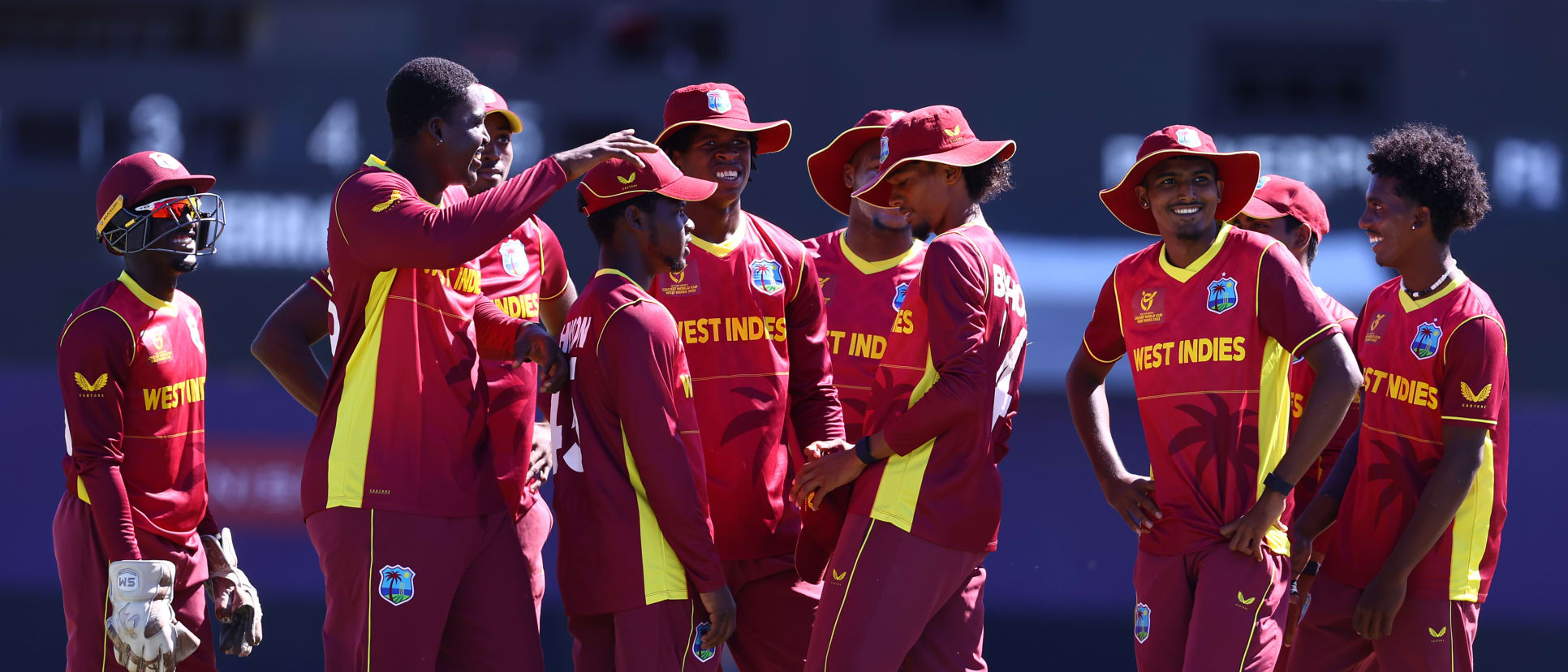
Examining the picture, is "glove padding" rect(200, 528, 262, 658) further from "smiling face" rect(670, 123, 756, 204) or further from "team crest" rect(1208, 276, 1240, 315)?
"team crest" rect(1208, 276, 1240, 315)

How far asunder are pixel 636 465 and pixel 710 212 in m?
0.91

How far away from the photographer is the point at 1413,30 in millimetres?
8852

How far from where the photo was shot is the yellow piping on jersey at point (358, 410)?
308cm

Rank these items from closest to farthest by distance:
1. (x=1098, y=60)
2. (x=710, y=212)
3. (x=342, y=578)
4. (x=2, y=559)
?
(x=342, y=578)
(x=710, y=212)
(x=2, y=559)
(x=1098, y=60)

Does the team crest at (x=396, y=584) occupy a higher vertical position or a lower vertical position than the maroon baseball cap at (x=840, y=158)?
lower

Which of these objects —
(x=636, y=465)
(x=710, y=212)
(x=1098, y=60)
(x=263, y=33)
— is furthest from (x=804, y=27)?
(x=636, y=465)

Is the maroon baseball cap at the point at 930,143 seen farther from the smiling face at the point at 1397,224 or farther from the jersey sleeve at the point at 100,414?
the jersey sleeve at the point at 100,414

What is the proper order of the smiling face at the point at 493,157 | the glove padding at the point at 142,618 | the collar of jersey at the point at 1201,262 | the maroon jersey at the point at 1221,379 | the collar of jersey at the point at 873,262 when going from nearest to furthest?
the maroon jersey at the point at 1221,379, the collar of jersey at the point at 1201,262, the glove padding at the point at 142,618, the smiling face at the point at 493,157, the collar of jersey at the point at 873,262

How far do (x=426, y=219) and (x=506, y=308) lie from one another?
904mm

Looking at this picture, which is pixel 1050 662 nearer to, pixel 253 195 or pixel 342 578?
pixel 253 195

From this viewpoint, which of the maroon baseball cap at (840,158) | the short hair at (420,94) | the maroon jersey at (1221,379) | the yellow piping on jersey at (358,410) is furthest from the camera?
the maroon baseball cap at (840,158)

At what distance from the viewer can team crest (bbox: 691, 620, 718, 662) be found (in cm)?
329

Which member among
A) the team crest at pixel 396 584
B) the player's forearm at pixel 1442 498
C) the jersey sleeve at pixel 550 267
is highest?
the jersey sleeve at pixel 550 267

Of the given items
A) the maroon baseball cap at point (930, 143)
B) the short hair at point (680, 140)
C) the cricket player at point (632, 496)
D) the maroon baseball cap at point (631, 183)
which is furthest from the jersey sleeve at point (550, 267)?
the maroon baseball cap at point (930, 143)
